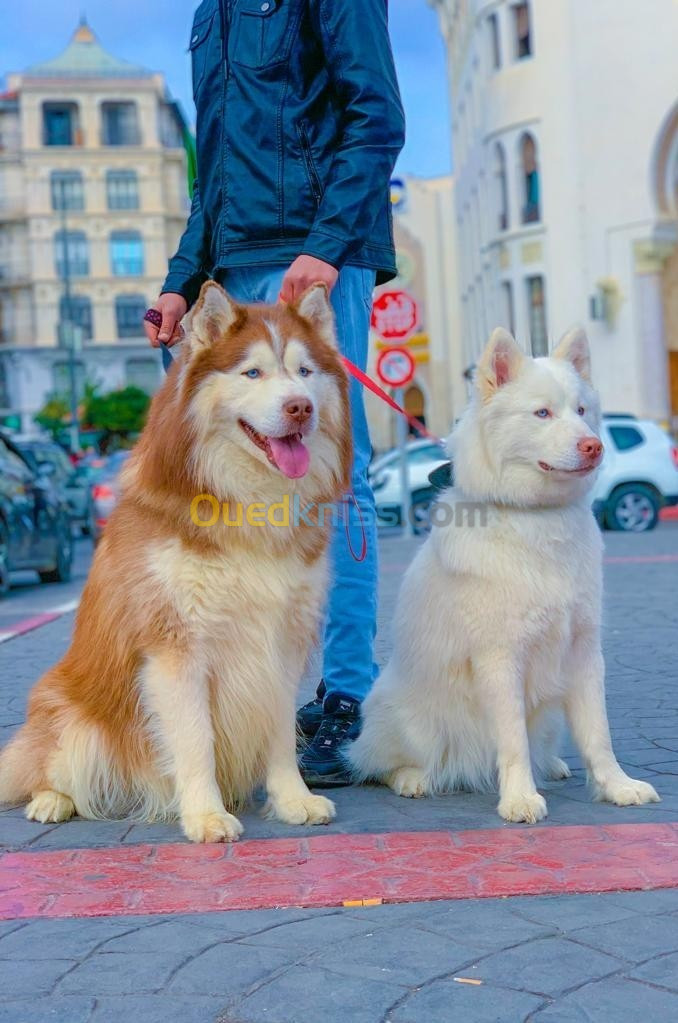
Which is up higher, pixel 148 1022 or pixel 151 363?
pixel 151 363

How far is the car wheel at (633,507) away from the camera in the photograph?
66.0 feet

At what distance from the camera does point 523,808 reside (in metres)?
3.84

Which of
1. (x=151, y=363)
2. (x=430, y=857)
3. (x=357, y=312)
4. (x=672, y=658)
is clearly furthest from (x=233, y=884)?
(x=151, y=363)

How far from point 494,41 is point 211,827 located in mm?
36492

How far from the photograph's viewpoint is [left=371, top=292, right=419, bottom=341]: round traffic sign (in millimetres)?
17969

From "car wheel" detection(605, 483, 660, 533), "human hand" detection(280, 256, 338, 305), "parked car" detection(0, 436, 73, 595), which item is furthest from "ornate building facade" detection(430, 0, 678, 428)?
"human hand" detection(280, 256, 338, 305)

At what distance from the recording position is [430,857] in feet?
11.5

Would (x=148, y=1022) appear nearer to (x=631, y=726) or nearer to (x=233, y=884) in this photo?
(x=233, y=884)

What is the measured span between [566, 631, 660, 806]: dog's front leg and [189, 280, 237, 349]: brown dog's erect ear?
1.35m

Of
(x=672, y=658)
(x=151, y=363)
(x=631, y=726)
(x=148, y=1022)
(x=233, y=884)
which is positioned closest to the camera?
(x=148, y=1022)

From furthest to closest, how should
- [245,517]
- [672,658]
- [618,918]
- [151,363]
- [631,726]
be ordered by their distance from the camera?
[151,363] → [672,658] → [631,726] → [245,517] → [618,918]

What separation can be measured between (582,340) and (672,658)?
9.67 ft

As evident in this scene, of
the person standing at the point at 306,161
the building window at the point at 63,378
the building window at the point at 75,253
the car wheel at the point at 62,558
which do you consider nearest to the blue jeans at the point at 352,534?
the person standing at the point at 306,161

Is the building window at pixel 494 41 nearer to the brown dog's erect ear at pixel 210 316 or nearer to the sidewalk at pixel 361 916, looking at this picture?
the sidewalk at pixel 361 916
